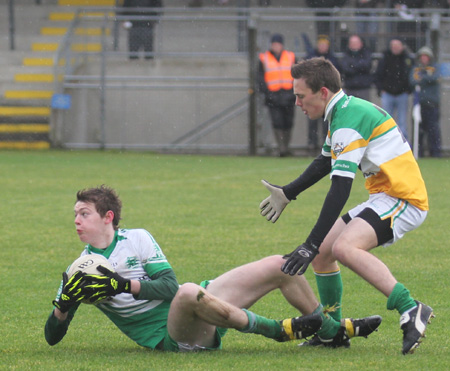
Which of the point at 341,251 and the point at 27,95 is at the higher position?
the point at 341,251

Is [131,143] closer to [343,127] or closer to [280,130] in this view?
[280,130]

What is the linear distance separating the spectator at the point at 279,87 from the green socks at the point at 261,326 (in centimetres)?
1417

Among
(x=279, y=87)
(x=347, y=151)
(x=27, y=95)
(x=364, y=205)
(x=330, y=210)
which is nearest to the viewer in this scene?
(x=330, y=210)

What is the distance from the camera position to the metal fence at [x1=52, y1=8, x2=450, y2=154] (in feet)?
65.4

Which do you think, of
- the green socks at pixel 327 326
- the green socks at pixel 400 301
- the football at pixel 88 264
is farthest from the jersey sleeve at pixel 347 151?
the football at pixel 88 264

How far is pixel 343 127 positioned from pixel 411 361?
1.29 metres

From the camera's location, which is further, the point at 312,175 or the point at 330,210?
the point at 312,175

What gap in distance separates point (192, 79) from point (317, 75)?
50.8 feet

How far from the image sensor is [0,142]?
2114 cm

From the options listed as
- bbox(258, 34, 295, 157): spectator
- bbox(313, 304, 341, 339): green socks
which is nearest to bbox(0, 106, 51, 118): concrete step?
bbox(258, 34, 295, 157): spectator

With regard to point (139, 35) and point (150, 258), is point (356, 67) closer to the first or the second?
point (139, 35)

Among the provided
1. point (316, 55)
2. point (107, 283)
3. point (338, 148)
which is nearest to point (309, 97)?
point (338, 148)

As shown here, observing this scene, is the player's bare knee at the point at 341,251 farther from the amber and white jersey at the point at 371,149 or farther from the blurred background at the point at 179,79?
the blurred background at the point at 179,79

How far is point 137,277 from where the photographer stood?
493 cm
